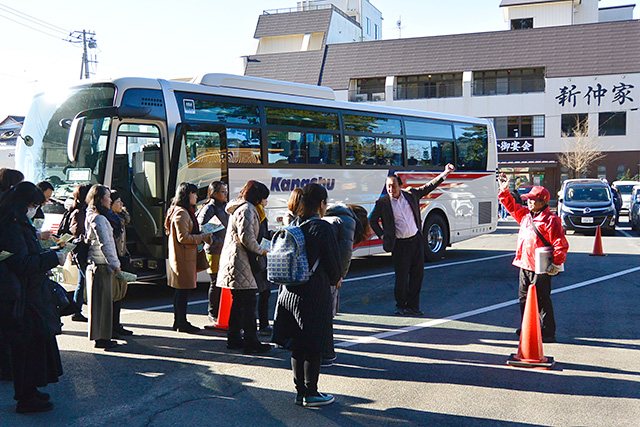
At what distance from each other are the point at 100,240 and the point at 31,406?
7.20 ft

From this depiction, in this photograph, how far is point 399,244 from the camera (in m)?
8.53

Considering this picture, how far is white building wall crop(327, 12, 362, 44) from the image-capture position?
50159 millimetres

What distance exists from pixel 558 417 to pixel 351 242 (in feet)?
7.04

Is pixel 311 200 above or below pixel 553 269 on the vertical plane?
above

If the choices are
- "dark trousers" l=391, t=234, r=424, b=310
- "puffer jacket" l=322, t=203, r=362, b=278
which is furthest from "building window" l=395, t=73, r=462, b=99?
"puffer jacket" l=322, t=203, r=362, b=278

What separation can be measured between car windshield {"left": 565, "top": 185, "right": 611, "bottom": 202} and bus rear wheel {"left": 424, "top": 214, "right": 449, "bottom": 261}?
8.54m

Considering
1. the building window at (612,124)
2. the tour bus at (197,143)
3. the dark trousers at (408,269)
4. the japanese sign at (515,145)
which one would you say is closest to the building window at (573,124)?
the building window at (612,124)

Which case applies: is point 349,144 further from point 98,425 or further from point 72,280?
point 98,425

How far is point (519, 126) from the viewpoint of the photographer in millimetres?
43781

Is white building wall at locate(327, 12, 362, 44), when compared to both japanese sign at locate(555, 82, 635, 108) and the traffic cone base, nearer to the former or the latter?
japanese sign at locate(555, 82, 635, 108)

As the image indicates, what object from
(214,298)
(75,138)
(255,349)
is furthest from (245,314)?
(75,138)

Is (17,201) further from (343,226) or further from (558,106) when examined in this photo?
(558,106)

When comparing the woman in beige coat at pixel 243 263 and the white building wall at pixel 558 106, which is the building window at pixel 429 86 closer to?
the white building wall at pixel 558 106

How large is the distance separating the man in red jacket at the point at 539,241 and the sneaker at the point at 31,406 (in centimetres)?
482
